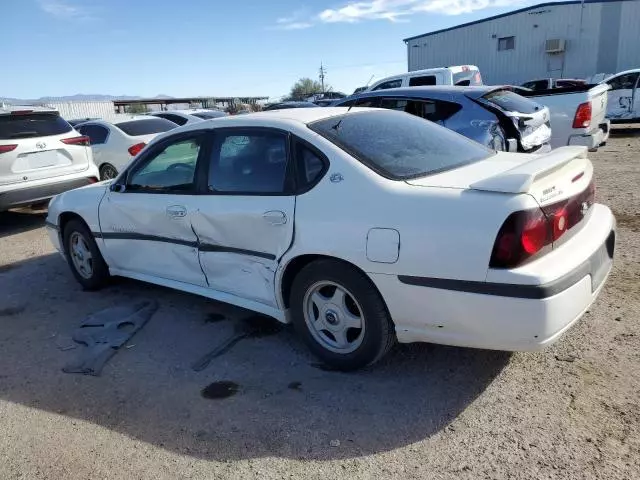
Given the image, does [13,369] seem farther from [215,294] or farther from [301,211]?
[301,211]

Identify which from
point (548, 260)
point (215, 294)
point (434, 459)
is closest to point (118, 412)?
point (215, 294)

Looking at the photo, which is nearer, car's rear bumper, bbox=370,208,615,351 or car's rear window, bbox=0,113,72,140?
car's rear bumper, bbox=370,208,615,351

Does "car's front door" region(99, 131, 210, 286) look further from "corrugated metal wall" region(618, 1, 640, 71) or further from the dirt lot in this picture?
"corrugated metal wall" region(618, 1, 640, 71)

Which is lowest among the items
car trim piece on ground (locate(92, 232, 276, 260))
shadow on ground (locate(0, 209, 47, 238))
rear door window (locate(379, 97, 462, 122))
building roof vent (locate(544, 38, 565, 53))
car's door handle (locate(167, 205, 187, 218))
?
shadow on ground (locate(0, 209, 47, 238))

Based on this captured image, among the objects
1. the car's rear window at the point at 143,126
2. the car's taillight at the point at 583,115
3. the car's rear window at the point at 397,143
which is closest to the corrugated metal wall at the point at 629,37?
the car's taillight at the point at 583,115

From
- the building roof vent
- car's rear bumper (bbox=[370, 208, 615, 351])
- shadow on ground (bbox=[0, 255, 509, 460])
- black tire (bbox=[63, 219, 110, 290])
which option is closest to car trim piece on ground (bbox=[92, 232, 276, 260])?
black tire (bbox=[63, 219, 110, 290])

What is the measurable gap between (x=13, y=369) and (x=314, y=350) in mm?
2121

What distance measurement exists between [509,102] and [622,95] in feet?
36.4

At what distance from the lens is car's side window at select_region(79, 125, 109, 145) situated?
10.0 m

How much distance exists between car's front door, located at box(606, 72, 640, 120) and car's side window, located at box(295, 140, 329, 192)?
1528 centimetres

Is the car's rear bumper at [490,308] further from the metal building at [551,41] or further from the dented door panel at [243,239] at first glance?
the metal building at [551,41]

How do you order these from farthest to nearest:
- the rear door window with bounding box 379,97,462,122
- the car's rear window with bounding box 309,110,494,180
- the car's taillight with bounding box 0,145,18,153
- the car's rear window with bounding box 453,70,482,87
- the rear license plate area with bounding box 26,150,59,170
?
1. the car's rear window with bounding box 453,70,482,87
2. the rear license plate area with bounding box 26,150,59,170
3. the car's taillight with bounding box 0,145,18,153
4. the rear door window with bounding box 379,97,462,122
5. the car's rear window with bounding box 309,110,494,180

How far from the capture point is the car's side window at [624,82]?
49.8 feet

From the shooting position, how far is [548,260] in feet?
8.36
